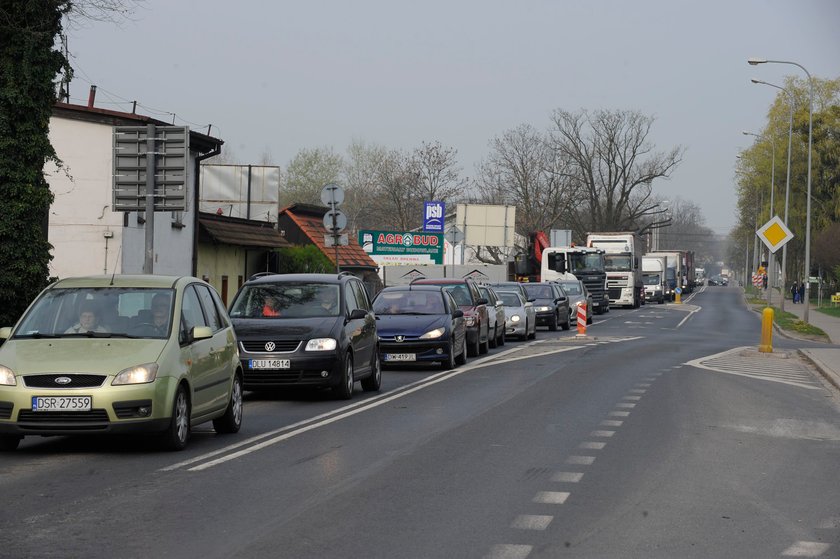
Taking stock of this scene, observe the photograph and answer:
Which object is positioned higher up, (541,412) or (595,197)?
(595,197)

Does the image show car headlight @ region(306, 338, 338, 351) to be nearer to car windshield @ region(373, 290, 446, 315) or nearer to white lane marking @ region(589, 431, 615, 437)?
white lane marking @ region(589, 431, 615, 437)

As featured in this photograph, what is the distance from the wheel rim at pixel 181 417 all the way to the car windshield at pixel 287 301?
19.1 feet

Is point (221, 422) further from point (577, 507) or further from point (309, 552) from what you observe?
point (309, 552)

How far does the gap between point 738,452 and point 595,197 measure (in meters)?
89.6

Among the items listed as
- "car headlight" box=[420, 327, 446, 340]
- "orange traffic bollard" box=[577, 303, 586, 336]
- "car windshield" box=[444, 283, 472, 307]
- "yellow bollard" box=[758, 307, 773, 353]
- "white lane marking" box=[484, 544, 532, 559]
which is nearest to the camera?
"white lane marking" box=[484, 544, 532, 559]

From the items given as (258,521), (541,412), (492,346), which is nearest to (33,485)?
(258,521)

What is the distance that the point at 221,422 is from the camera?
13070 millimetres

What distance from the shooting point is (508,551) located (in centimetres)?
722

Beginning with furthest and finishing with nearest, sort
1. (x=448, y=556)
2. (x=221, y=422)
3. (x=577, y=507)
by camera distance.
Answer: (x=221, y=422)
(x=577, y=507)
(x=448, y=556)

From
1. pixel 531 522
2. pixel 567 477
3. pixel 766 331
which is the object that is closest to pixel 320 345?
pixel 567 477

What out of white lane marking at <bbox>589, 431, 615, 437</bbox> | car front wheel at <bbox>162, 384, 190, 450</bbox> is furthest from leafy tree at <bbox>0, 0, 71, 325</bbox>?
white lane marking at <bbox>589, 431, 615, 437</bbox>

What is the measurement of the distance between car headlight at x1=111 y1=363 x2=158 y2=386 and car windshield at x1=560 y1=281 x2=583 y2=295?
3882 cm

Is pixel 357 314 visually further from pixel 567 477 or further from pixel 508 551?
pixel 508 551

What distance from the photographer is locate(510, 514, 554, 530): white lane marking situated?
26.2 feet
